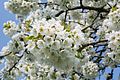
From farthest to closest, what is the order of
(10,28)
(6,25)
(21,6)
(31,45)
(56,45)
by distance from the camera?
1. (21,6)
2. (10,28)
3. (6,25)
4. (31,45)
5. (56,45)

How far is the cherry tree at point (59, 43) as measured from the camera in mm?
5605

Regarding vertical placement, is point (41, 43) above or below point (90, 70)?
above

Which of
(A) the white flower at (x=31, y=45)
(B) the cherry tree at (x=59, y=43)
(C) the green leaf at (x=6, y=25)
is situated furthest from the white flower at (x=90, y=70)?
(A) the white flower at (x=31, y=45)

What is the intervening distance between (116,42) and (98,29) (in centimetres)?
350

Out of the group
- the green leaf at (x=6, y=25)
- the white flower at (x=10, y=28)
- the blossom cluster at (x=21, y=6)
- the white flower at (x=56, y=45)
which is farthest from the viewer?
the blossom cluster at (x=21, y=6)

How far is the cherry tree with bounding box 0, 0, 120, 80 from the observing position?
5.61 meters

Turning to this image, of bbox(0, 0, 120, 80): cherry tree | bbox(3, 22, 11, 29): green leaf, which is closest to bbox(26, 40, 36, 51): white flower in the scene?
bbox(0, 0, 120, 80): cherry tree

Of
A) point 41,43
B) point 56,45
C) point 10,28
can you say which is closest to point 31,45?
point 41,43

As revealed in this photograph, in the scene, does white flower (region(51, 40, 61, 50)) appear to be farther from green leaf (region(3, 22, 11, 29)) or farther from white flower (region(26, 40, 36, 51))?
green leaf (region(3, 22, 11, 29))

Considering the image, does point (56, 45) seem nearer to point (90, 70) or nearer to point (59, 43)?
point (59, 43)

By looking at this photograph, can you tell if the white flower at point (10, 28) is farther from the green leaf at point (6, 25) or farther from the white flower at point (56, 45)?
the white flower at point (56, 45)

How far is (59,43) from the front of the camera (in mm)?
5457

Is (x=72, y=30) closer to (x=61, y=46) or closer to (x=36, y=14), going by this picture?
(x=61, y=46)

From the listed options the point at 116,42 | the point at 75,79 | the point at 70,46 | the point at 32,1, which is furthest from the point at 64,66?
the point at 32,1
